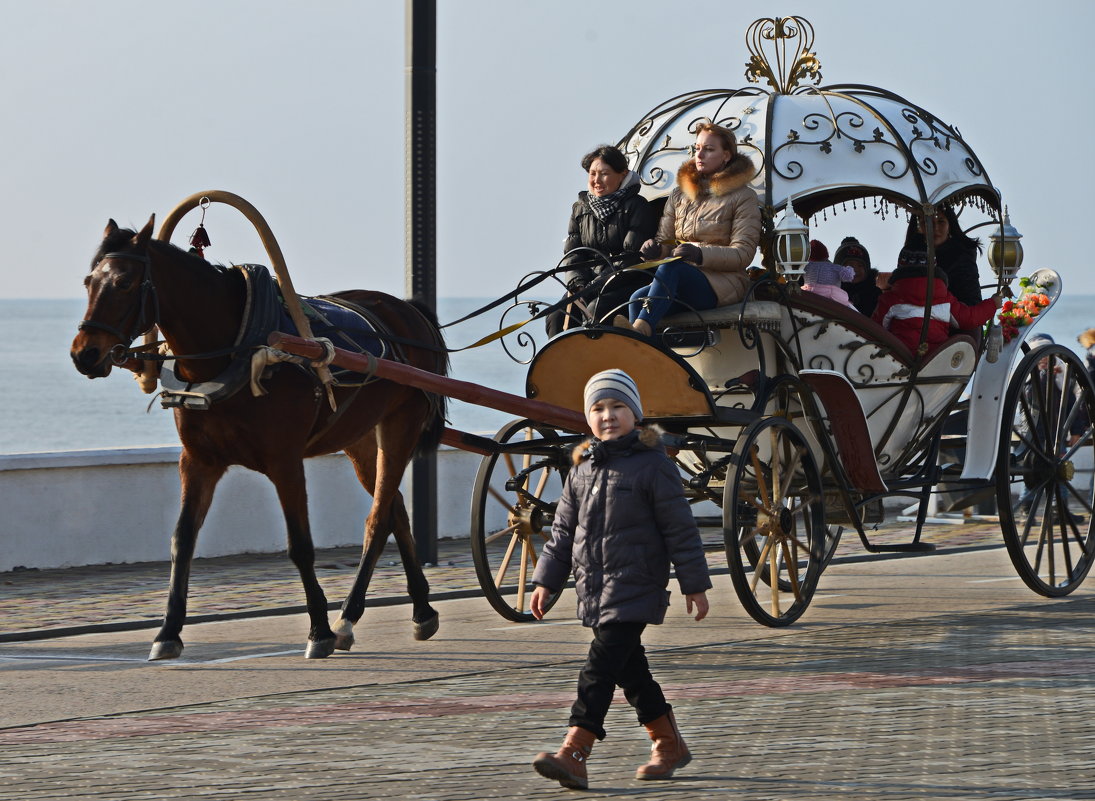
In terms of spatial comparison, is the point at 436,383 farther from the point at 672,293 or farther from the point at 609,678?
the point at 609,678

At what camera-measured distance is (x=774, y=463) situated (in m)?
9.36

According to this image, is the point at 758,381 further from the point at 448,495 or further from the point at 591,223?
the point at 448,495

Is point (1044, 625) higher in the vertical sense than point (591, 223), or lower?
lower

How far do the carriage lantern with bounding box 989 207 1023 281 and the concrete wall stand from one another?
18.4ft

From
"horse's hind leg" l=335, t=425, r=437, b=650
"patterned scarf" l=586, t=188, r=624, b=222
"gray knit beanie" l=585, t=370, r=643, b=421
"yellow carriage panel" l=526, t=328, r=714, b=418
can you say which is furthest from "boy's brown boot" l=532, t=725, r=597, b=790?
"patterned scarf" l=586, t=188, r=624, b=222

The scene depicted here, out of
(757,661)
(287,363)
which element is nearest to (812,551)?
(757,661)

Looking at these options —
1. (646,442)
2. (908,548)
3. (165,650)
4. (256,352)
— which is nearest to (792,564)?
(908,548)

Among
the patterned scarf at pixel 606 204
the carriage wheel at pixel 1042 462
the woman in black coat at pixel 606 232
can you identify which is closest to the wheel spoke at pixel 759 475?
the woman in black coat at pixel 606 232

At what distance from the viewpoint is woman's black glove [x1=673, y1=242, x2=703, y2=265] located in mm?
9164

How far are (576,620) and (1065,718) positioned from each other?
144 inches

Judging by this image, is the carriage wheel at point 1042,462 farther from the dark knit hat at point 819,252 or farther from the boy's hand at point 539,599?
the boy's hand at point 539,599

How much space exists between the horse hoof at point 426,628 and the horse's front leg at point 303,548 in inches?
25.5

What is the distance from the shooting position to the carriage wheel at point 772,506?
8.87m

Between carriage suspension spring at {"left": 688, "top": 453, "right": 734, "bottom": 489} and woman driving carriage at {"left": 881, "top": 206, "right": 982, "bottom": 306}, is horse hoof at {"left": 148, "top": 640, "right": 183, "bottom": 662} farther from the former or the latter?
woman driving carriage at {"left": 881, "top": 206, "right": 982, "bottom": 306}
